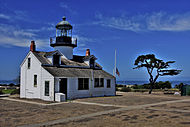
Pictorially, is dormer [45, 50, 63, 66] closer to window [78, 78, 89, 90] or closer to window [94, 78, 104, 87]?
window [78, 78, 89, 90]

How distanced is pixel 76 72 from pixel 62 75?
2.75 meters

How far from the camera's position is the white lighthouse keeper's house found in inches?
883

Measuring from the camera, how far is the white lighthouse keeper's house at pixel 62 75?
22438 millimetres

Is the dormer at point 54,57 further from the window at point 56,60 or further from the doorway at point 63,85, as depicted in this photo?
the doorway at point 63,85

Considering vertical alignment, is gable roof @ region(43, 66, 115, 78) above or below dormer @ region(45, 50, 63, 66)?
below

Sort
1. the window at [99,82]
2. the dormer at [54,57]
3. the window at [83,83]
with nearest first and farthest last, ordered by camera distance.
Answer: the window at [83,83] → the dormer at [54,57] → the window at [99,82]

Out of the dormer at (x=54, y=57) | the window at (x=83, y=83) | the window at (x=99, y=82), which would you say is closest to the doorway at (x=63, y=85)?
the window at (x=83, y=83)

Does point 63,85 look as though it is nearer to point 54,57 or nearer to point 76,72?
point 76,72

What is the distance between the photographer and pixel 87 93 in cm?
2488

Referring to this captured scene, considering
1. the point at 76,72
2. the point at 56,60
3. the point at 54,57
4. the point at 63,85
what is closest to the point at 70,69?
the point at 76,72

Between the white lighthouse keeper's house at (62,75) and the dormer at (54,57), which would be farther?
the dormer at (54,57)

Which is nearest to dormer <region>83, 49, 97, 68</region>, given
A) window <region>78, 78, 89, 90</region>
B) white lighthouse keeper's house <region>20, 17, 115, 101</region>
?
white lighthouse keeper's house <region>20, 17, 115, 101</region>

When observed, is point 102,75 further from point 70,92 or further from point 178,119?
point 178,119

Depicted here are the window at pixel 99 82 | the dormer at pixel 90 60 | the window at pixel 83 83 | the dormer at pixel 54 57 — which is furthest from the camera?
the dormer at pixel 90 60
